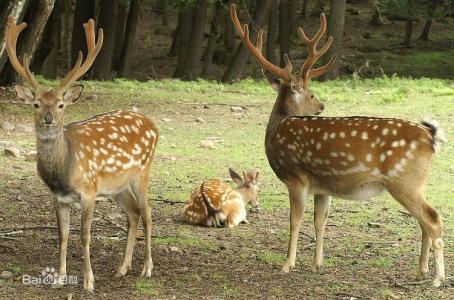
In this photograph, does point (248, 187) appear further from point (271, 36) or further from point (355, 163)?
point (271, 36)

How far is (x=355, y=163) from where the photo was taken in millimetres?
7074

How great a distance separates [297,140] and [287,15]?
19.6 metres

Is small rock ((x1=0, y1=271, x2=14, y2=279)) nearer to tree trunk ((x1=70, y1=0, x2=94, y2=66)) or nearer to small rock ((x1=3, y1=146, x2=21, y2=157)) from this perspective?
small rock ((x1=3, y1=146, x2=21, y2=157))

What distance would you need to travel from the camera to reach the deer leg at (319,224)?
738cm

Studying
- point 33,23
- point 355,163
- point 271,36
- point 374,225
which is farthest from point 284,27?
point 355,163

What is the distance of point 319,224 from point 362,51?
23.9 metres

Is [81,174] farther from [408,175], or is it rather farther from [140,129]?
[408,175]

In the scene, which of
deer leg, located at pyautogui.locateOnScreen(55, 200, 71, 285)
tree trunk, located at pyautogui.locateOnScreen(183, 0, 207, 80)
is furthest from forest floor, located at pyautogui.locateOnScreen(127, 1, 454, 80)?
deer leg, located at pyautogui.locateOnScreen(55, 200, 71, 285)

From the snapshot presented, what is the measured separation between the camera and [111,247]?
766 centimetres

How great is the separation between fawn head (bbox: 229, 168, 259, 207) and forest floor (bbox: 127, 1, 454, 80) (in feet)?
50.0

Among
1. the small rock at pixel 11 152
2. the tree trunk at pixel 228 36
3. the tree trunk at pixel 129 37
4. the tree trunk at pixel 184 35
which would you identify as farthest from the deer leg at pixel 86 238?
the tree trunk at pixel 228 36

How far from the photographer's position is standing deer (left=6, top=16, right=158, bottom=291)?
21.2 feet

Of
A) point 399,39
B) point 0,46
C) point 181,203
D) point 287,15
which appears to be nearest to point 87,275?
point 181,203

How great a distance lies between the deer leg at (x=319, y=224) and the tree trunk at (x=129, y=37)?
1641cm
